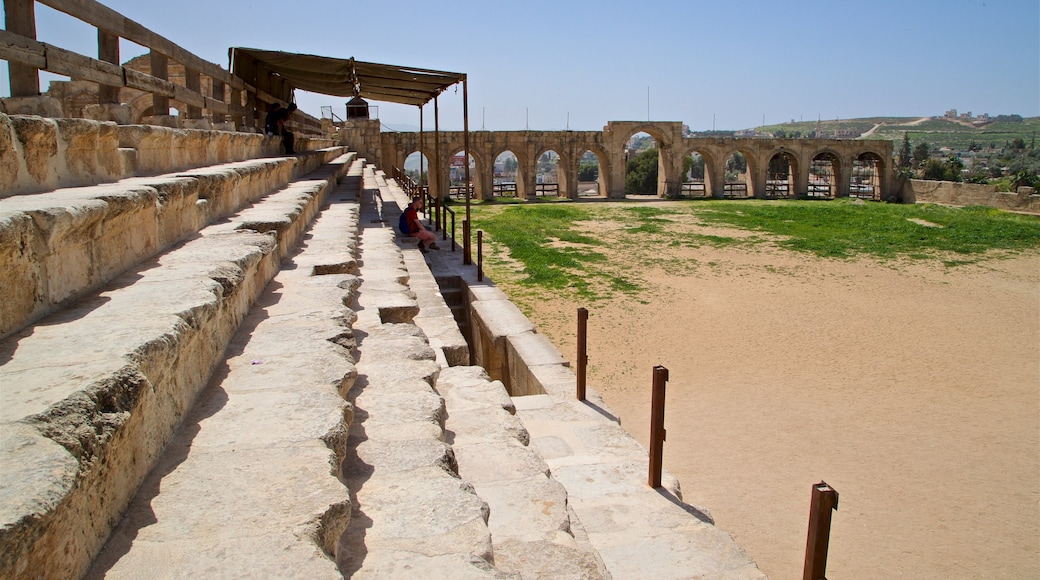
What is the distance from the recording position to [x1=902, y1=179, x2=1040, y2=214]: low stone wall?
2550 centimetres

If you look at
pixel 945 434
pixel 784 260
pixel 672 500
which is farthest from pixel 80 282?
pixel 784 260

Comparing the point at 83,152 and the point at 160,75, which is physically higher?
the point at 160,75

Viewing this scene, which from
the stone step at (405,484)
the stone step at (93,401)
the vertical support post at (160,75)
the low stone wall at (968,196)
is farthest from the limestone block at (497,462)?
the low stone wall at (968,196)

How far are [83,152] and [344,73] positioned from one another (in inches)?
329

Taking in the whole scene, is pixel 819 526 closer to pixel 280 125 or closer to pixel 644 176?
pixel 280 125

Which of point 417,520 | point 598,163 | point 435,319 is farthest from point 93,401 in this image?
point 598,163

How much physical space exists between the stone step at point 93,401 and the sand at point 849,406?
3.39 metres

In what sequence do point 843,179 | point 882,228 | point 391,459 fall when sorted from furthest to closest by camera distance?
point 843,179 → point 882,228 → point 391,459

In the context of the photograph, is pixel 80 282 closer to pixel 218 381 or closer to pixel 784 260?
pixel 218 381

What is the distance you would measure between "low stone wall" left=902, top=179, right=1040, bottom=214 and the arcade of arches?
5.66 ft

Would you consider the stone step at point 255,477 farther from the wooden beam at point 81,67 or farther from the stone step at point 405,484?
the wooden beam at point 81,67

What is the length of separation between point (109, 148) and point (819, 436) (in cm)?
570

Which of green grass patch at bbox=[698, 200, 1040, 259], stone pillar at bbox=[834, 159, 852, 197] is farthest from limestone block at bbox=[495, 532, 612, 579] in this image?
stone pillar at bbox=[834, 159, 852, 197]

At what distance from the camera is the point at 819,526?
2479mm
